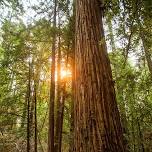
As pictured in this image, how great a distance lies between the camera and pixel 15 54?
7668 mm

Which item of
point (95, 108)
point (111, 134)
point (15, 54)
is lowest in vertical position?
point (111, 134)

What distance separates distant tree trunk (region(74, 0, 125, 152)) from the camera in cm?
315

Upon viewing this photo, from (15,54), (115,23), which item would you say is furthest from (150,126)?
(15,54)

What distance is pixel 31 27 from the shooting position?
8.03 m

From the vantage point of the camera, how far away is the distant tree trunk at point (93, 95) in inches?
124

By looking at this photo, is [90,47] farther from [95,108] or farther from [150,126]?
[150,126]

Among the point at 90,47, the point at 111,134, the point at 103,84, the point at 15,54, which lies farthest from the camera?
the point at 15,54

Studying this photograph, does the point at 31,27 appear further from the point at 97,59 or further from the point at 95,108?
the point at 95,108

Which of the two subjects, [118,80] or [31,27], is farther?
[31,27]

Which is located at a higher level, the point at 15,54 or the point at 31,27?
the point at 31,27

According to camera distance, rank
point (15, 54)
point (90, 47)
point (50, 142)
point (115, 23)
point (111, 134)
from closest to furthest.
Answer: point (111, 134) → point (90, 47) → point (115, 23) → point (50, 142) → point (15, 54)

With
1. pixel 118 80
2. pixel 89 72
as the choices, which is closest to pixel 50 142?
pixel 118 80

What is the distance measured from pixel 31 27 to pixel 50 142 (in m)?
3.67

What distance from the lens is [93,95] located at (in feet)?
11.0
